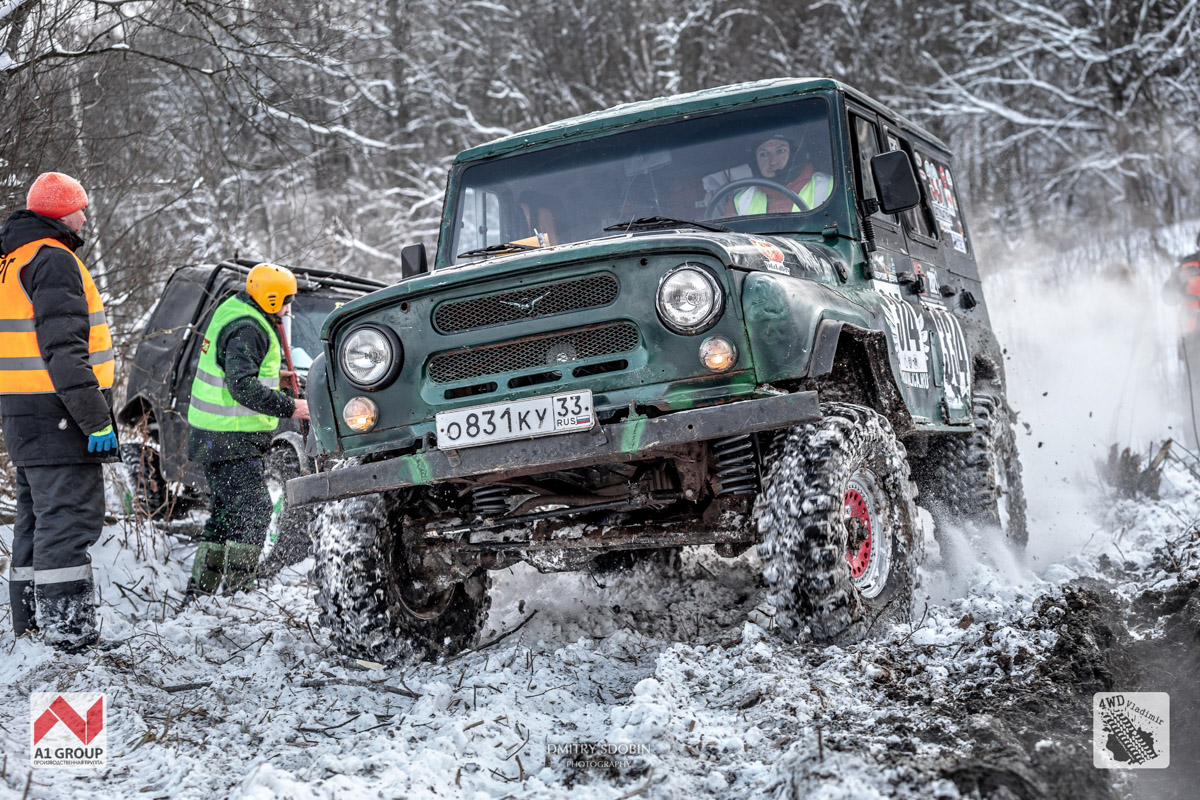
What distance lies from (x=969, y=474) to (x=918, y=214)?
1.48 metres

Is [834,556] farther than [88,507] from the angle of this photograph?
No

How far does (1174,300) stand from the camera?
12758 mm

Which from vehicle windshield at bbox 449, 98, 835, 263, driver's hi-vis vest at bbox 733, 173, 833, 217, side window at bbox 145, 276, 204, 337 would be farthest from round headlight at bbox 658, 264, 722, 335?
side window at bbox 145, 276, 204, 337

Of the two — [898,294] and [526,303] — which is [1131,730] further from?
[898,294]

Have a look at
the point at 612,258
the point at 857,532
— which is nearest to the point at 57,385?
the point at 612,258

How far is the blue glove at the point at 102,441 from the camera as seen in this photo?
14.6 ft

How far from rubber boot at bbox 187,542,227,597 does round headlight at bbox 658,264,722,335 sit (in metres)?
3.23

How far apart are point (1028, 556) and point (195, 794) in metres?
5.18

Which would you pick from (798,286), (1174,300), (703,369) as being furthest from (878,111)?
(1174,300)

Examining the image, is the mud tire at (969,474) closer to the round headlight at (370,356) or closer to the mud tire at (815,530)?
the mud tire at (815,530)

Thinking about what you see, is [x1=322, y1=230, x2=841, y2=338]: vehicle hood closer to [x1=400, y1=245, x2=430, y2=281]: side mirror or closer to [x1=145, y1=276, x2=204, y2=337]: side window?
[x1=400, y1=245, x2=430, y2=281]: side mirror

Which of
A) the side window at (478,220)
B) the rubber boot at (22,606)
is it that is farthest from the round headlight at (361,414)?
the rubber boot at (22,606)

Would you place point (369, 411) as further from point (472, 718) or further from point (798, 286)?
point (798, 286)

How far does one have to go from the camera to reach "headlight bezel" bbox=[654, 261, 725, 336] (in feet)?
A: 12.2
